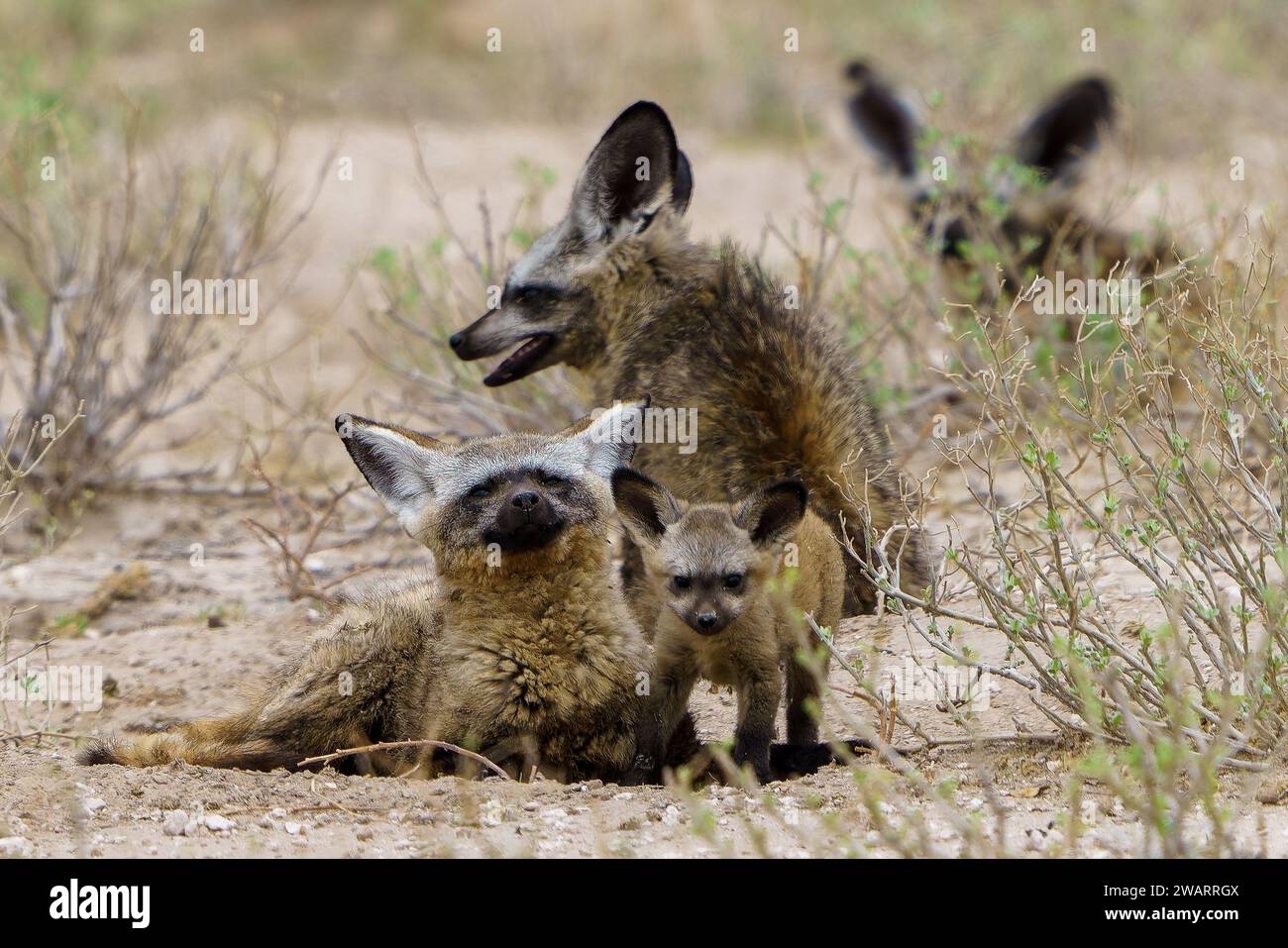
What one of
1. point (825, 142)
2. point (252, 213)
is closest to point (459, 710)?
point (252, 213)

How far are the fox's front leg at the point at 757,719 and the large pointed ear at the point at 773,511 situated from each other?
1.42 ft

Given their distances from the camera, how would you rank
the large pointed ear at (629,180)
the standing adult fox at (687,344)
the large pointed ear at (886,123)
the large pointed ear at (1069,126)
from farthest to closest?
the large pointed ear at (886,123)
the large pointed ear at (1069,126)
the large pointed ear at (629,180)
the standing adult fox at (687,344)

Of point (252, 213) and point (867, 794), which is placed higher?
point (252, 213)

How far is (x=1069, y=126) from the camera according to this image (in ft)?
31.1

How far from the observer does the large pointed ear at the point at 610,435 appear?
513cm

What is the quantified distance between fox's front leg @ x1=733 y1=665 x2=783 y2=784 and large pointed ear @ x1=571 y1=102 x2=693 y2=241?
2088 mm

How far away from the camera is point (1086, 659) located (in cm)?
418

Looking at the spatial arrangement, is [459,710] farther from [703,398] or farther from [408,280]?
[408,280]

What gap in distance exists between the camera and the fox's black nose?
463cm

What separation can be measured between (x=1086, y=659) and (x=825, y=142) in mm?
11772

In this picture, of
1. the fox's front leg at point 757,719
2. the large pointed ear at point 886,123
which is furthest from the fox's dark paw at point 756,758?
the large pointed ear at point 886,123


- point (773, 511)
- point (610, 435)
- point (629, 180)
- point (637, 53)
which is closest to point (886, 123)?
point (629, 180)

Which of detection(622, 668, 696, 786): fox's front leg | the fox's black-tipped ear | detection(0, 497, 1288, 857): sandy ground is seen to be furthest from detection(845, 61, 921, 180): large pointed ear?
detection(622, 668, 696, 786): fox's front leg

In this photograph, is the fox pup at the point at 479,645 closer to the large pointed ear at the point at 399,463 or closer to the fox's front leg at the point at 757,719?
the large pointed ear at the point at 399,463
